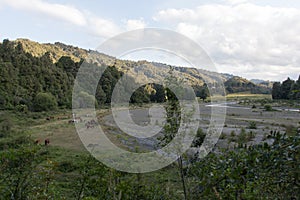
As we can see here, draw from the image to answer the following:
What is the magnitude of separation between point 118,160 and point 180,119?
2083 millimetres

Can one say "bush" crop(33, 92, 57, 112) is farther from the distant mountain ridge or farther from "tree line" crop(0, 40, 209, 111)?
the distant mountain ridge

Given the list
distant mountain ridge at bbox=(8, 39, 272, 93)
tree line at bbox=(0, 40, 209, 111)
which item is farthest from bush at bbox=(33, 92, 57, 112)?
distant mountain ridge at bbox=(8, 39, 272, 93)

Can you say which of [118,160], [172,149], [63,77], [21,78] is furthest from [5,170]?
[63,77]

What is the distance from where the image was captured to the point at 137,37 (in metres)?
5.48

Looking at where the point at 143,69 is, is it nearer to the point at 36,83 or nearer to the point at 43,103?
the point at 43,103

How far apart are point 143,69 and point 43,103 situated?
44727mm

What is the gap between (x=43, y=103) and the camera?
47625 millimetres

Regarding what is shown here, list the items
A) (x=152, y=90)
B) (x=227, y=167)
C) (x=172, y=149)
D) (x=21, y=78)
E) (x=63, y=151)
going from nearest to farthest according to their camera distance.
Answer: (x=227, y=167), (x=172, y=149), (x=152, y=90), (x=63, y=151), (x=21, y=78)

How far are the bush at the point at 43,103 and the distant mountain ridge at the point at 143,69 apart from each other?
1611 centimetres

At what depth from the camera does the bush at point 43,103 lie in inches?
1861

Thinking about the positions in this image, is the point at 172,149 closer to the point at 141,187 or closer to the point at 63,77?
the point at 141,187

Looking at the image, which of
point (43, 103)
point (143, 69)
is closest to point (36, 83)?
point (43, 103)

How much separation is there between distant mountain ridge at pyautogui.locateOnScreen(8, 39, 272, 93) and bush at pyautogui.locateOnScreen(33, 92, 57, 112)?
16.1m

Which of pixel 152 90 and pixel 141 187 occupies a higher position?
pixel 152 90
